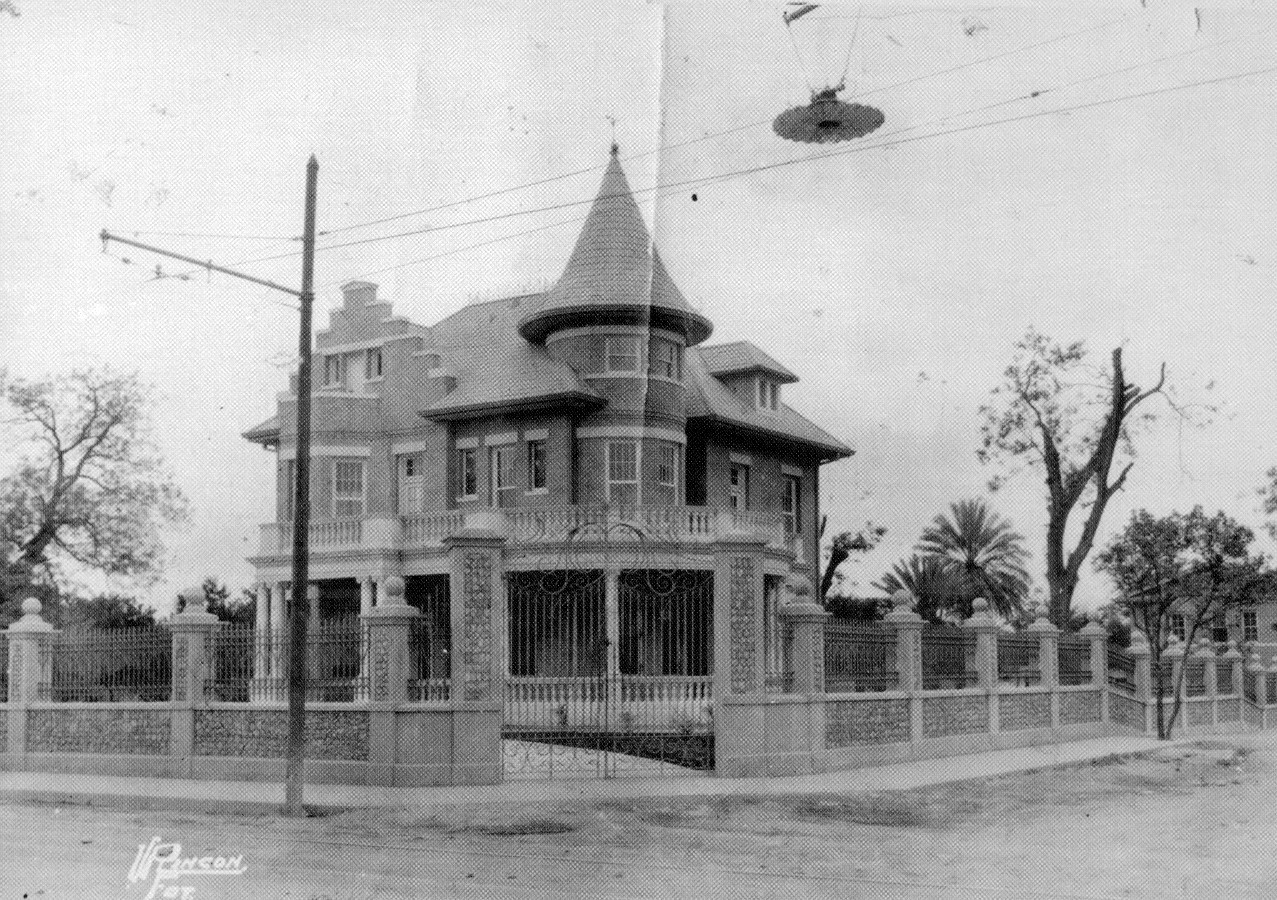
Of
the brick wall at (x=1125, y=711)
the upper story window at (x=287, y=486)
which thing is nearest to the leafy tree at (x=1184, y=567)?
the brick wall at (x=1125, y=711)

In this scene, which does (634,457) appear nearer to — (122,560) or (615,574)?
(615,574)

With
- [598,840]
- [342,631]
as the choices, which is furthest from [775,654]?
[598,840]

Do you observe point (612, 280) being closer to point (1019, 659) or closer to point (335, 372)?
point (335, 372)

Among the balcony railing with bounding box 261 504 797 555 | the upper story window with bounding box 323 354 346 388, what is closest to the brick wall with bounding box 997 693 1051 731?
the balcony railing with bounding box 261 504 797 555

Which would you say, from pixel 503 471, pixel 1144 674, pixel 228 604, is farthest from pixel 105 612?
pixel 1144 674

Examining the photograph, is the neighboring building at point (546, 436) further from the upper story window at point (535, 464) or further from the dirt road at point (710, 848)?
the dirt road at point (710, 848)

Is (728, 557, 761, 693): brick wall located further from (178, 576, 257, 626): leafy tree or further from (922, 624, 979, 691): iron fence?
(178, 576, 257, 626): leafy tree
